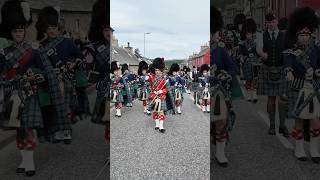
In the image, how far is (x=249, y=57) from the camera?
369 centimetres

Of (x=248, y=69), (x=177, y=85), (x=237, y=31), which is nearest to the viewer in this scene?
(x=237, y=31)

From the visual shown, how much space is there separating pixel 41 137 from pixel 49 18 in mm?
902

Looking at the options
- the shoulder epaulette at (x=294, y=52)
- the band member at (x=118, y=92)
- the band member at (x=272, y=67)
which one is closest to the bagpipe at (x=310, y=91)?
the shoulder epaulette at (x=294, y=52)

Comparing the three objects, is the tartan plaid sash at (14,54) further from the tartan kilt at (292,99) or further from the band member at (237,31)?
the tartan kilt at (292,99)

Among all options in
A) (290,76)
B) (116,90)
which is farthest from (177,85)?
(290,76)

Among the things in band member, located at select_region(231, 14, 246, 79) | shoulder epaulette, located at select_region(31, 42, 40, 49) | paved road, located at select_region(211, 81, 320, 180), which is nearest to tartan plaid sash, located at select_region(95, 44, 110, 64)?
shoulder epaulette, located at select_region(31, 42, 40, 49)

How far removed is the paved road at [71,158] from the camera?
332cm

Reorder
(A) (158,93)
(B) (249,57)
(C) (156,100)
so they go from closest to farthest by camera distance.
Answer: (B) (249,57) < (C) (156,100) < (A) (158,93)

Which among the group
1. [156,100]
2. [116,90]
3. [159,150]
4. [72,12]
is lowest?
[159,150]

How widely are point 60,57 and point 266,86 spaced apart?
1870 mm

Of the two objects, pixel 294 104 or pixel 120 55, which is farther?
pixel 120 55

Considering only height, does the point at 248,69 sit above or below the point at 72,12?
below

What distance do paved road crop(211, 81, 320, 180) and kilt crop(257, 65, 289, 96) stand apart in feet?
0.47

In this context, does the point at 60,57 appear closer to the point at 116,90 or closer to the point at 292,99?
the point at 292,99
